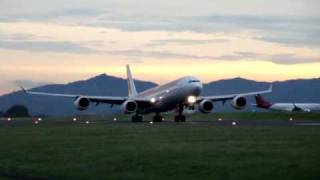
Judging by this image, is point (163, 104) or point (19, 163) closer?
point (19, 163)

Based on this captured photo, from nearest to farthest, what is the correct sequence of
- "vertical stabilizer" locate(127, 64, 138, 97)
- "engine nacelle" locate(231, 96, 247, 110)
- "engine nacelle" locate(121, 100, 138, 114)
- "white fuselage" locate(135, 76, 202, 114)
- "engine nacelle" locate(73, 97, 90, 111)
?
1. "white fuselage" locate(135, 76, 202, 114)
2. "engine nacelle" locate(121, 100, 138, 114)
3. "engine nacelle" locate(231, 96, 247, 110)
4. "engine nacelle" locate(73, 97, 90, 111)
5. "vertical stabilizer" locate(127, 64, 138, 97)

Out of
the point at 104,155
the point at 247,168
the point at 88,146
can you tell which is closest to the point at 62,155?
the point at 104,155

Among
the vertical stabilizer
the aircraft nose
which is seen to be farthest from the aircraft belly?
the vertical stabilizer

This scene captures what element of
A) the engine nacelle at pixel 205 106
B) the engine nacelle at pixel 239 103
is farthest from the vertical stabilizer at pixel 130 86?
the engine nacelle at pixel 239 103

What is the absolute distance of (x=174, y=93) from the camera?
7556 cm

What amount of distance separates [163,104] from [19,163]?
49664 millimetres

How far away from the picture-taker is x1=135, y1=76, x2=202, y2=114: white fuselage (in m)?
75.2

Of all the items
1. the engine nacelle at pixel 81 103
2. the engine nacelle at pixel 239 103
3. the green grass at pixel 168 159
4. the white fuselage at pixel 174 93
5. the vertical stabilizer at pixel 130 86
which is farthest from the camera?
the vertical stabilizer at pixel 130 86

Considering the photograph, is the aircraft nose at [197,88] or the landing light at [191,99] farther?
the landing light at [191,99]

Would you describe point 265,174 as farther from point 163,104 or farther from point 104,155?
point 163,104

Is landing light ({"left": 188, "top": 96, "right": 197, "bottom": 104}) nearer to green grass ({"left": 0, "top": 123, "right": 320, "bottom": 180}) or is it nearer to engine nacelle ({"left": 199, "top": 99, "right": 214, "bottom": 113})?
engine nacelle ({"left": 199, "top": 99, "right": 214, "bottom": 113})

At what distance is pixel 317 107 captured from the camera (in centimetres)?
16825

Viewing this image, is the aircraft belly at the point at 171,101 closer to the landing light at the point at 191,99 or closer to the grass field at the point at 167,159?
the landing light at the point at 191,99

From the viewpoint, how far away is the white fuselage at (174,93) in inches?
2963
